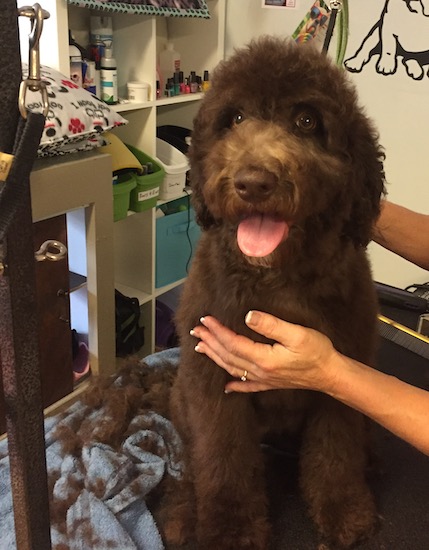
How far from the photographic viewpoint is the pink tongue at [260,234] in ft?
3.32

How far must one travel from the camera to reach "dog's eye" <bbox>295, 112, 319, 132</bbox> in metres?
1.04

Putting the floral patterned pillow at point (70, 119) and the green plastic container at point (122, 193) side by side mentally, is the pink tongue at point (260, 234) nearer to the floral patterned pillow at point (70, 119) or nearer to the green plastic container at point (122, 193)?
the floral patterned pillow at point (70, 119)

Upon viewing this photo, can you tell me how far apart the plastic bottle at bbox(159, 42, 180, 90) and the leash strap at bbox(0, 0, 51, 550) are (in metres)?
1.89

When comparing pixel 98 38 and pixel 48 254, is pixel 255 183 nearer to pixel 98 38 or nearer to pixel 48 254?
pixel 48 254

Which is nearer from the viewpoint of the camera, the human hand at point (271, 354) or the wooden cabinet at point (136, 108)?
the human hand at point (271, 354)

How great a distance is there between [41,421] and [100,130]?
1049 millimetres

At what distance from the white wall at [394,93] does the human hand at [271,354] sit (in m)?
1.39

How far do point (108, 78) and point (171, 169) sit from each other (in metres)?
0.42

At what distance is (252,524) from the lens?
1.25 meters

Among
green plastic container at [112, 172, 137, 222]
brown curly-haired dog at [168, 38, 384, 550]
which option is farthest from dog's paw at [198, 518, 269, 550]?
green plastic container at [112, 172, 137, 222]

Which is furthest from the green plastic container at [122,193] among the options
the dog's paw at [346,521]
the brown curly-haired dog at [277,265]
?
the dog's paw at [346,521]

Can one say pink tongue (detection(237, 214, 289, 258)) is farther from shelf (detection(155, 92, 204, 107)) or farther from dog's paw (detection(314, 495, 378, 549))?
shelf (detection(155, 92, 204, 107))

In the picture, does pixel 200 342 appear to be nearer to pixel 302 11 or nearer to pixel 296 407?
pixel 296 407

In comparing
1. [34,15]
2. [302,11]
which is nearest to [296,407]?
[34,15]
